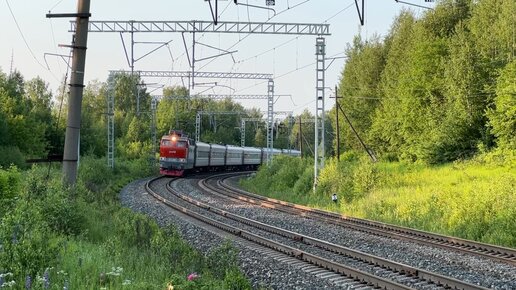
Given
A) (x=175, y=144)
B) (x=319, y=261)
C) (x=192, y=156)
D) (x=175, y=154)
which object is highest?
(x=175, y=144)

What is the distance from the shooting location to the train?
45062 millimetres

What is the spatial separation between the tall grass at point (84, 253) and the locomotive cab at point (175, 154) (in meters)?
29.0

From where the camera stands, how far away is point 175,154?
1773 inches

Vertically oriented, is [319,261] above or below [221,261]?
below

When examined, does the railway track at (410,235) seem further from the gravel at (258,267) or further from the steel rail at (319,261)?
the gravel at (258,267)

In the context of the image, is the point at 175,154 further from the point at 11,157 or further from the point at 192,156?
the point at 11,157

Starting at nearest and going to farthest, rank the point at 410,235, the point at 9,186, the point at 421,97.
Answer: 1. the point at 9,186
2. the point at 410,235
3. the point at 421,97

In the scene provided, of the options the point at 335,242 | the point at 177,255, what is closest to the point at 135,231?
the point at 177,255

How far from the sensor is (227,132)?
94.2 metres

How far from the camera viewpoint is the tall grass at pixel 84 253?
20.7ft

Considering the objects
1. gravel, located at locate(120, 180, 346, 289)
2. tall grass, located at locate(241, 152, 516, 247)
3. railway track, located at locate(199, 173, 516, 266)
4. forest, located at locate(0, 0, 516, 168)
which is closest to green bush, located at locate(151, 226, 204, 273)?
gravel, located at locate(120, 180, 346, 289)

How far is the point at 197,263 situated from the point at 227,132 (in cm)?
8439

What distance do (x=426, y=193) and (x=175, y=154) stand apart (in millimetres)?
Result: 27230

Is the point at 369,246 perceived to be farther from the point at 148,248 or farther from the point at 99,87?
the point at 99,87
